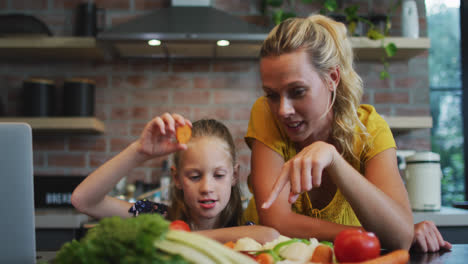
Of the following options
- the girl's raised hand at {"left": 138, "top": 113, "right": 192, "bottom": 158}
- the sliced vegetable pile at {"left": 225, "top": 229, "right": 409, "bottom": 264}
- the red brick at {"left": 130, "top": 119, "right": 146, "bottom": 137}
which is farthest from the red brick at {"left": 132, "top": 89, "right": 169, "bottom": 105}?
the sliced vegetable pile at {"left": 225, "top": 229, "right": 409, "bottom": 264}

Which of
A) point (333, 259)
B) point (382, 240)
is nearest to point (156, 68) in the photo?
point (382, 240)

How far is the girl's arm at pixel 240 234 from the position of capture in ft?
2.86

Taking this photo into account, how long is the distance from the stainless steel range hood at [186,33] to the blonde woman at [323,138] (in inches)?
43.1

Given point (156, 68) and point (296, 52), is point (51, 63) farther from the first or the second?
point (296, 52)

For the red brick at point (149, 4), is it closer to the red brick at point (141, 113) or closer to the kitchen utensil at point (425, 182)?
the red brick at point (141, 113)

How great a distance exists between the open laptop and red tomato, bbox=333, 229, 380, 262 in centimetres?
51

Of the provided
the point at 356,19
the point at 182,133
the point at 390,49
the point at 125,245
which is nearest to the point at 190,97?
the point at 356,19

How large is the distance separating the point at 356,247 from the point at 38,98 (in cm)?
236

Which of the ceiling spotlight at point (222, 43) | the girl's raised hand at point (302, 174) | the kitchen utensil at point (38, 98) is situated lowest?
the girl's raised hand at point (302, 174)

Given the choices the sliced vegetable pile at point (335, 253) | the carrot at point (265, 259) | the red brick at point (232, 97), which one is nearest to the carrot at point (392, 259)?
the sliced vegetable pile at point (335, 253)

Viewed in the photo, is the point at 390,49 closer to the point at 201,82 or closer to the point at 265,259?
the point at 201,82

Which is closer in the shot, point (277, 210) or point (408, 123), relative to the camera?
point (277, 210)

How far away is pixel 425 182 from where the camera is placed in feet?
7.17

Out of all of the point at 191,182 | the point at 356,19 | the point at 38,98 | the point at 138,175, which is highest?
the point at 356,19
